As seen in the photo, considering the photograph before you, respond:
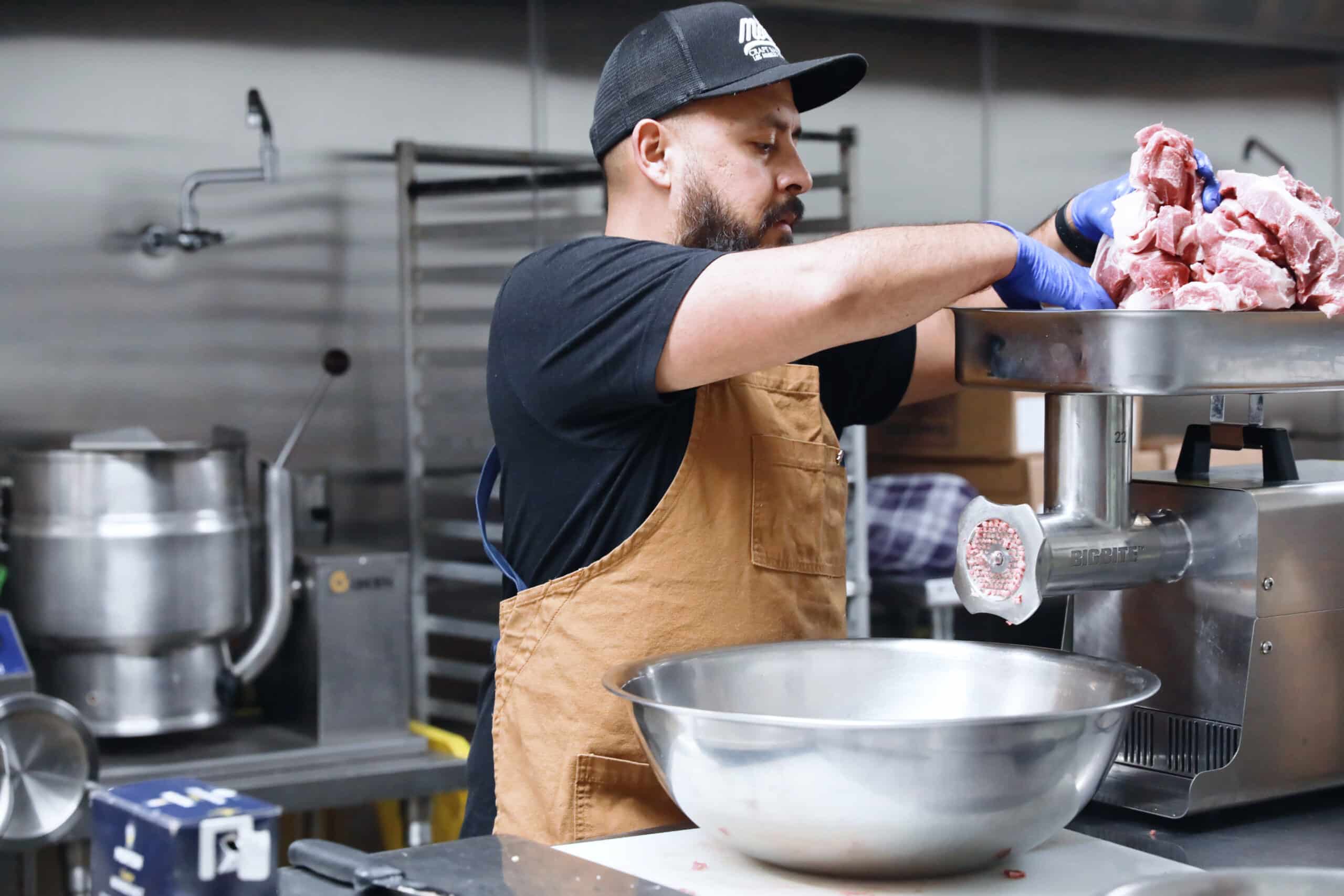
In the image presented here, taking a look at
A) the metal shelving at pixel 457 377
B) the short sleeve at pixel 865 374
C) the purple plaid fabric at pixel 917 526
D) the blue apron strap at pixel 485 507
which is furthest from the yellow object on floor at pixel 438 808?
the short sleeve at pixel 865 374

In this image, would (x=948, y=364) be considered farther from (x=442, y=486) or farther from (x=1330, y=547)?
(x=442, y=486)

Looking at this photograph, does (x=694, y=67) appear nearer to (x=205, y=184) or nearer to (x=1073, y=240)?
(x=1073, y=240)

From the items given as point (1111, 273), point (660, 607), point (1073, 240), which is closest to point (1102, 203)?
point (1073, 240)

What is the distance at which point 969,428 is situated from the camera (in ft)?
Result: 12.4

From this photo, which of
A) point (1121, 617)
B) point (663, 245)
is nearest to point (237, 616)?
point (663, 245)

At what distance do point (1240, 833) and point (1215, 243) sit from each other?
0.51m

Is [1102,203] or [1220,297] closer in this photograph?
[1220,297]

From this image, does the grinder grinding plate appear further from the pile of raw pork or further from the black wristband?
the black wristband

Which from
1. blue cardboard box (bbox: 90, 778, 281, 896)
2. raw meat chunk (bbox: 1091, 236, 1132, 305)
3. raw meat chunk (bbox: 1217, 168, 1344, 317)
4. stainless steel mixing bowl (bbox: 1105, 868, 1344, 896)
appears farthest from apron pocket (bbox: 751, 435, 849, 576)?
blue cardboard box (bbox: 90, 778, 281, 896)

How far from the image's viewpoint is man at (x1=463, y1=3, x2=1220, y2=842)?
4.68 feet

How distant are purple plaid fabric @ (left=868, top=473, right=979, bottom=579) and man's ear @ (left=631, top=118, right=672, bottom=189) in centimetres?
198

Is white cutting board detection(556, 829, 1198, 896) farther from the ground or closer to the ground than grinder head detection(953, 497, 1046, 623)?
closer to the ground

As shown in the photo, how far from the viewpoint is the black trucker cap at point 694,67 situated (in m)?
1.69

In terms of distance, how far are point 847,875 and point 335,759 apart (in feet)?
6.44
